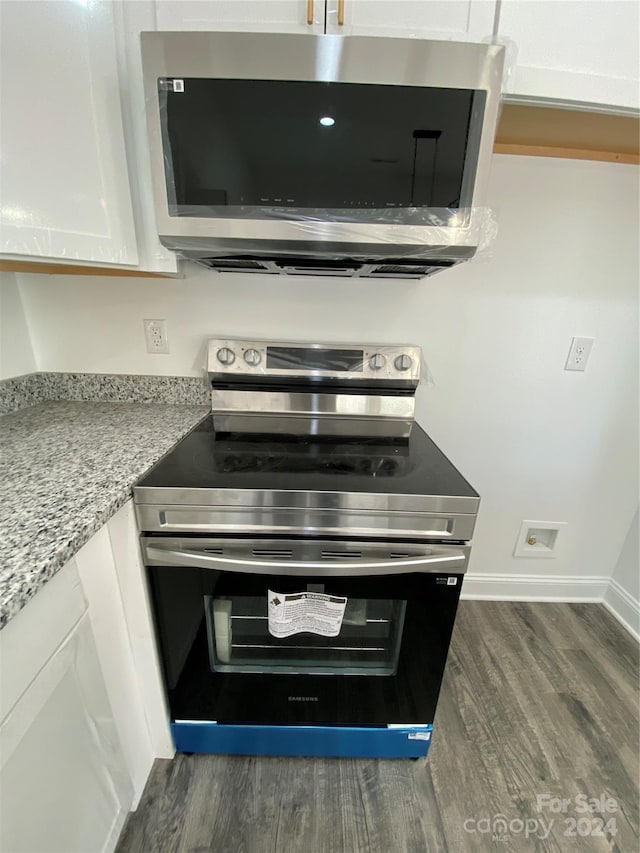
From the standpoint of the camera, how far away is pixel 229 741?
1.02 metres

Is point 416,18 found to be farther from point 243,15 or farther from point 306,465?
point 306,465

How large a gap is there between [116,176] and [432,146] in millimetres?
739

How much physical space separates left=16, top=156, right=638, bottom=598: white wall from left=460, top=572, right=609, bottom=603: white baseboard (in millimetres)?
538

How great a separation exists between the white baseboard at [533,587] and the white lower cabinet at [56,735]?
1.44 metres

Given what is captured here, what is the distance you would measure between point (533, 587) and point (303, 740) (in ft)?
4.01

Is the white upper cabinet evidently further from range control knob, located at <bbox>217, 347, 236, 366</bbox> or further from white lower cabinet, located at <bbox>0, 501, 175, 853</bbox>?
white lower cabinet, located at <bbox>0, 501, 175, 853</bbox>

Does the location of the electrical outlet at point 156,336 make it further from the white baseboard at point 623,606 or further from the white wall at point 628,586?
the white baseboard at point 623,606

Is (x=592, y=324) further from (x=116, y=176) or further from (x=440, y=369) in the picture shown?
(x=116, y=176)

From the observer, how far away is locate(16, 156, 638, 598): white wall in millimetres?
1218

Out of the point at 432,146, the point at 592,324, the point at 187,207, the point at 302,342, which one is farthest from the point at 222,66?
the point at 592,324

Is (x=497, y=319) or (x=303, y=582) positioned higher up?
(x=497, y=319)

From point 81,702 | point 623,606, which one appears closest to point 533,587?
point 623,606

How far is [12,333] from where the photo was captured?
47.7 inches

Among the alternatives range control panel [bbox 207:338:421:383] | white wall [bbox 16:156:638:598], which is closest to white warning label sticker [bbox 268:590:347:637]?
range control panel [bbox 207:338:421:383]
